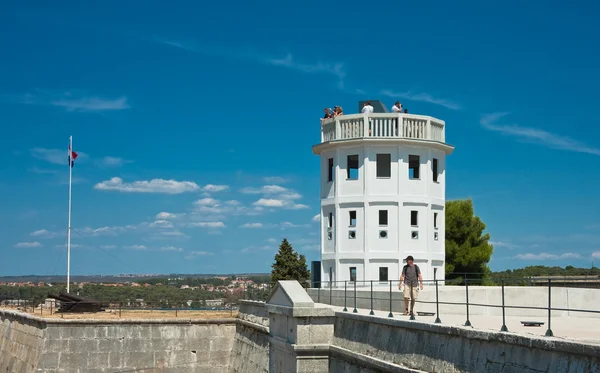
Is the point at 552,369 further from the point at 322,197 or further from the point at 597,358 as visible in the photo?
the point at 322,197

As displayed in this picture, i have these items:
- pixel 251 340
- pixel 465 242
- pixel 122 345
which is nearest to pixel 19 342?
pixel 122 345

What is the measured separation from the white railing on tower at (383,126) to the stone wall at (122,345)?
9.52m

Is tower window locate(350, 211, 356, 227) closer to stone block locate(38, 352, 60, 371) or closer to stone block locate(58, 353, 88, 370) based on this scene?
stone block locate(58, 353, 88, 370)

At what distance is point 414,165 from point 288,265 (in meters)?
14.4

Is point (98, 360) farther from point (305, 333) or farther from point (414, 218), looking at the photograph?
point (305, 333)

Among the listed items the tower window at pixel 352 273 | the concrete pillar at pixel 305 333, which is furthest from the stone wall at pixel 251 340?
the concrete pillar at pixel 305 333

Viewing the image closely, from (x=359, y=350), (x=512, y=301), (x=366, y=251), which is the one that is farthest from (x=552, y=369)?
(x=366, y=251)

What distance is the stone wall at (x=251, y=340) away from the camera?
89.9ft

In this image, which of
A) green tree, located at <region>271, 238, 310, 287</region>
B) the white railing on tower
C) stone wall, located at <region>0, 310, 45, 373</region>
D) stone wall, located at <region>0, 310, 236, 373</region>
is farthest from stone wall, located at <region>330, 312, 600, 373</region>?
green tree, located at <region>271, 238, 310, 287</region>

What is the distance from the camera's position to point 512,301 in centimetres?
2473

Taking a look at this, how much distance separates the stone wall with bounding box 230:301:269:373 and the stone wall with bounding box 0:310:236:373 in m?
0.98

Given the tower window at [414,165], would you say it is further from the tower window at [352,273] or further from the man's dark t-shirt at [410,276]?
the man's dark t-shirt at [410,276]

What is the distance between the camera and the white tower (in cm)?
3116

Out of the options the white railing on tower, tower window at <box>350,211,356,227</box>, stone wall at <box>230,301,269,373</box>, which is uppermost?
the white railing on tower
